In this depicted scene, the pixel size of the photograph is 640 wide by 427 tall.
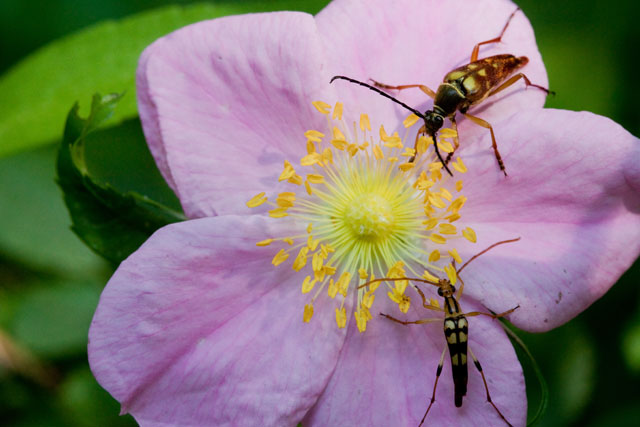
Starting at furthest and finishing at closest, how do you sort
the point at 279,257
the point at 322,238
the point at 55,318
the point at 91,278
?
1. the point at 91,278
2. the point at 55,318
3. the point at 322,238
4. the point at 279,257

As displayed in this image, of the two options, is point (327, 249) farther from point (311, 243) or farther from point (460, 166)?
point (460, 166)

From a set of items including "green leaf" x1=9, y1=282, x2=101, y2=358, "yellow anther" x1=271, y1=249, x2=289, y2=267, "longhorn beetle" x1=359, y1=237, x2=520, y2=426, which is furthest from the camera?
"green leaf" x1=9, y1=282, x2=101, y2=358

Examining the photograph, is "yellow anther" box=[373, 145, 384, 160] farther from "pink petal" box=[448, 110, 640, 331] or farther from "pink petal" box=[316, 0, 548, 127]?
"pink petal" box=[448, 110, 640, 331]

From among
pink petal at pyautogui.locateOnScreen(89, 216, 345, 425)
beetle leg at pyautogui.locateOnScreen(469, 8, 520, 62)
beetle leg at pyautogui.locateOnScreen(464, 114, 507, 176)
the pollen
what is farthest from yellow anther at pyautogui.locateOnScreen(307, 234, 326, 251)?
beetle leg at pyautogui.locateOnScreen(469, 8, 520, 62)

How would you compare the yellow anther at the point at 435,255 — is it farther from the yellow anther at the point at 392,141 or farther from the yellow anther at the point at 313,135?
the yellow anther at the point at 313,135

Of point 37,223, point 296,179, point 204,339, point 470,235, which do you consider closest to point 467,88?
point 470,235
